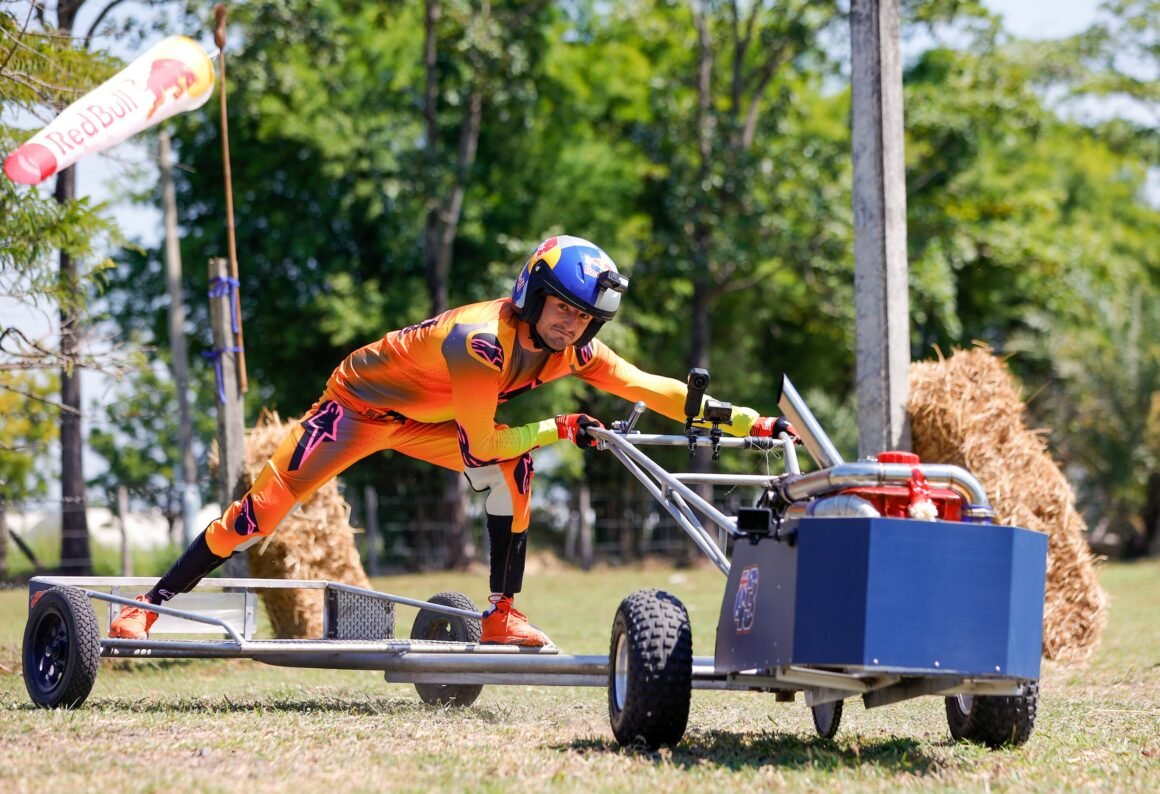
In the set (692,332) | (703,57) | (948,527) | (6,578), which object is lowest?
(6,578)

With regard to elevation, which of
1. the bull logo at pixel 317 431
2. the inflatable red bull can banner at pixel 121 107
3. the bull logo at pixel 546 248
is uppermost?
the inflatable red bull can banner at pixel 121 107

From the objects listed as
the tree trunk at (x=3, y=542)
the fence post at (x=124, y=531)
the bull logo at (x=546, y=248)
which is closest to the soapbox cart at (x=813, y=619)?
the bull logo at (x=546, y=248)

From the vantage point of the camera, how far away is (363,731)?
5953 millimetres

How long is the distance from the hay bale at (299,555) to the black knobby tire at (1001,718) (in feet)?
19.9

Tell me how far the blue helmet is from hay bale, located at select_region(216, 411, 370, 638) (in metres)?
4.83

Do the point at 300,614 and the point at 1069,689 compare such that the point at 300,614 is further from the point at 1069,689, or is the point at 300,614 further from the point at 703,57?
the point at 703,57

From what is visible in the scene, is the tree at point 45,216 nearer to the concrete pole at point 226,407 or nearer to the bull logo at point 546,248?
the concrete pole at point 226,407

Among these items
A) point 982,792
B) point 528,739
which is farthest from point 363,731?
point 982,792

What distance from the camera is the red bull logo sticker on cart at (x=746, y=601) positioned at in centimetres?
530

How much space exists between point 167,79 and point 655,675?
5.79 m

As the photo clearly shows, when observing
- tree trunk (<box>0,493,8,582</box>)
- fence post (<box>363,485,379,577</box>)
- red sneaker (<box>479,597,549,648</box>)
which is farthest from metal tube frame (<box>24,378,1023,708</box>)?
fence post (<box>363,485,379,577</box>)

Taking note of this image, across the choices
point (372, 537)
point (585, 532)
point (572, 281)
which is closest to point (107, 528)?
point (372, 537)

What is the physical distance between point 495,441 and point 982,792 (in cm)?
273

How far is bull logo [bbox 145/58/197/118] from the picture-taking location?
9.02m
